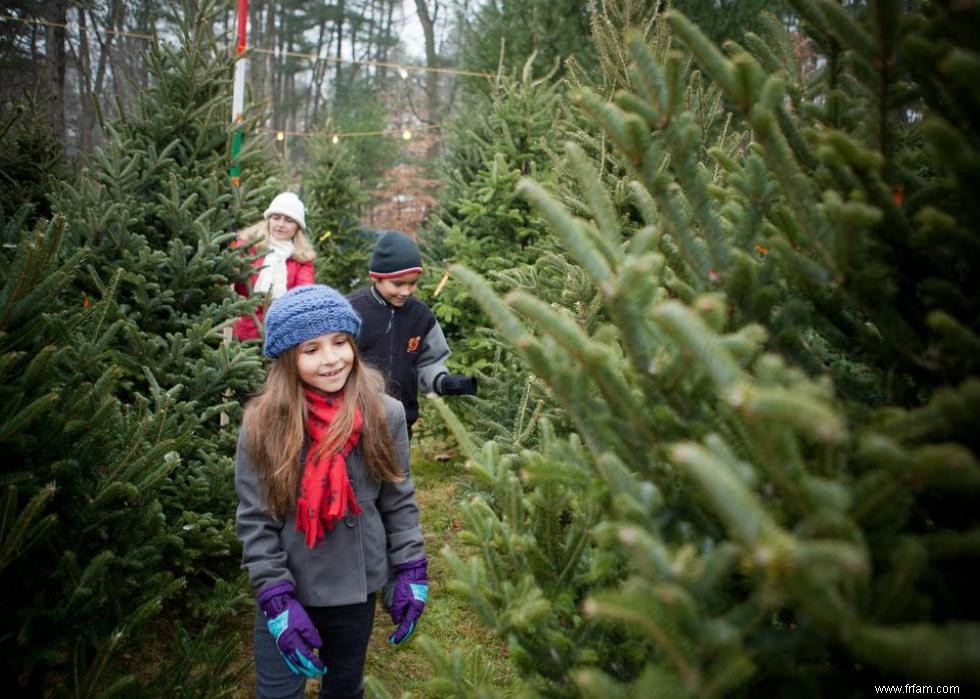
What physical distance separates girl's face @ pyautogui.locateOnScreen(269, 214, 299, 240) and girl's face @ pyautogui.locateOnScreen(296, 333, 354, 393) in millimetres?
3140

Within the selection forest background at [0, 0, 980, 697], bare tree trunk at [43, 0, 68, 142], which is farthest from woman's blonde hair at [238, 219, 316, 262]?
bare tree trunk at [43, 0, 68, 142]

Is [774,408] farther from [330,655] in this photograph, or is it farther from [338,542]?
[330,655]

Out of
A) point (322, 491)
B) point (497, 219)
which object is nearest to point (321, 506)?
point (322, 491)

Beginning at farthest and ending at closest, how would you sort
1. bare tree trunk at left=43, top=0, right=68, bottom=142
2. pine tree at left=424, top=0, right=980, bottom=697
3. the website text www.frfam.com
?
bare tree trunk at left=43, top=0, right=68, bottom=142
the website text www.frfam.com
pine tree at left=424, top=0, right=980, bottom=697

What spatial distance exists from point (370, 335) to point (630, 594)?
147 inches

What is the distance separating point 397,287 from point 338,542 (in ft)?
7.61

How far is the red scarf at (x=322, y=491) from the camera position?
7.32 ft

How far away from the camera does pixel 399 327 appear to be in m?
4.46

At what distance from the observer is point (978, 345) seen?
0.93m

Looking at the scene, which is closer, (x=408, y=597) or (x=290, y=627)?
(x=290, y=627)

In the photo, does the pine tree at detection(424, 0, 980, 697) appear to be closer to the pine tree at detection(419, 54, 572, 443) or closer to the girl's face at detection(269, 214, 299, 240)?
the girl's face at detection(269, 214, 299, 240)

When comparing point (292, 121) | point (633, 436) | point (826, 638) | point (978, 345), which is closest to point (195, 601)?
point (633, 436)

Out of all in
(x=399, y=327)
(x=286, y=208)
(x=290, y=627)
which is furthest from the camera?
(x=286, y=208)

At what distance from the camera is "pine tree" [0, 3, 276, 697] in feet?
6.05
